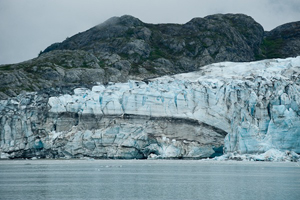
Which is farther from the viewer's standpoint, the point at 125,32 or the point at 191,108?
the point at 125,32

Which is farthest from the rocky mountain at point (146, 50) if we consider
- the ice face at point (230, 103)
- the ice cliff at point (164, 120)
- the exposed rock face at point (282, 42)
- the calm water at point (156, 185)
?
the calm water at point (156, 185)

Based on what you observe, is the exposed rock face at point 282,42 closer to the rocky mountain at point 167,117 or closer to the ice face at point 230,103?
the rocky mountain at point 167,117

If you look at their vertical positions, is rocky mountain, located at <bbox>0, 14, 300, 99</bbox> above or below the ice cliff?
above

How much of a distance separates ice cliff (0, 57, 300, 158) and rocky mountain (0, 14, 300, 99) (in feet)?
71.0

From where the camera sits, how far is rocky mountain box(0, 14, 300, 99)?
236 ft

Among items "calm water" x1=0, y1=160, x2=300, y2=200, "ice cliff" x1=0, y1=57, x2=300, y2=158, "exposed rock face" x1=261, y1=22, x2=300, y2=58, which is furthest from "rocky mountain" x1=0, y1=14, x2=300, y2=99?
"calm water" x1=0, y1=160, x2=300, y2=200

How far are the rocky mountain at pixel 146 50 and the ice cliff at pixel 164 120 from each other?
21.6 metres

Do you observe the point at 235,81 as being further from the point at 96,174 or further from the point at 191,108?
the point at 96,174

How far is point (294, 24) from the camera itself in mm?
104375

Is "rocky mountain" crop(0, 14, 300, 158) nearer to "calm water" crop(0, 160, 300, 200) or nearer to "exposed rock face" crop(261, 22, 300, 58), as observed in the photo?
"calm water" crop(0, 160, 300, 200)

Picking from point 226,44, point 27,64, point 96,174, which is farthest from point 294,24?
point 96,174

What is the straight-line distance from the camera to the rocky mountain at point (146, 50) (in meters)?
72.1

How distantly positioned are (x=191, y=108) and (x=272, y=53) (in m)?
57.3

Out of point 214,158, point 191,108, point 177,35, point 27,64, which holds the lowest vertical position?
A: point 214,158
